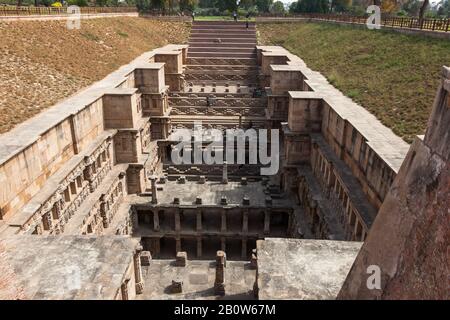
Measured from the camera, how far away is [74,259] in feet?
37.3

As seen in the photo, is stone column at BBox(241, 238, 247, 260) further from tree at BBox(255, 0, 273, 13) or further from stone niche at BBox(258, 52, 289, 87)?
tree at BBox(255, 0, 273, 13)

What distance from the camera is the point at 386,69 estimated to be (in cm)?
2861

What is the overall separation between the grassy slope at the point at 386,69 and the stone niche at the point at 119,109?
14.3 m

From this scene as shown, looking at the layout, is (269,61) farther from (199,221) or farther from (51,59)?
(199,221)

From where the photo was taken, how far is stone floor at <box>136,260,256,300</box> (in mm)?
15102

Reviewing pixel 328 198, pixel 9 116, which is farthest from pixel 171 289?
pixel 9 116

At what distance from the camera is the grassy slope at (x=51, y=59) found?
22.9 metres

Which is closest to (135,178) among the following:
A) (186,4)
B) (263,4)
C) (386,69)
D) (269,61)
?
(386,69)

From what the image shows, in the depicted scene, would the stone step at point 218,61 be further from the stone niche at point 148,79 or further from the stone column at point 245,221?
the stone column at point 245,221

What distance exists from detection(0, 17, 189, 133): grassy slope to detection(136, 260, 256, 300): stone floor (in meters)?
10.1

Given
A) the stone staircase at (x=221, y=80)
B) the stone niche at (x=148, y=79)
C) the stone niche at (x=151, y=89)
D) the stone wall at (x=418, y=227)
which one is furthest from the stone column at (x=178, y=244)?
the stone wall at (x=418, y=227)

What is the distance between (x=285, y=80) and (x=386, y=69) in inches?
306
